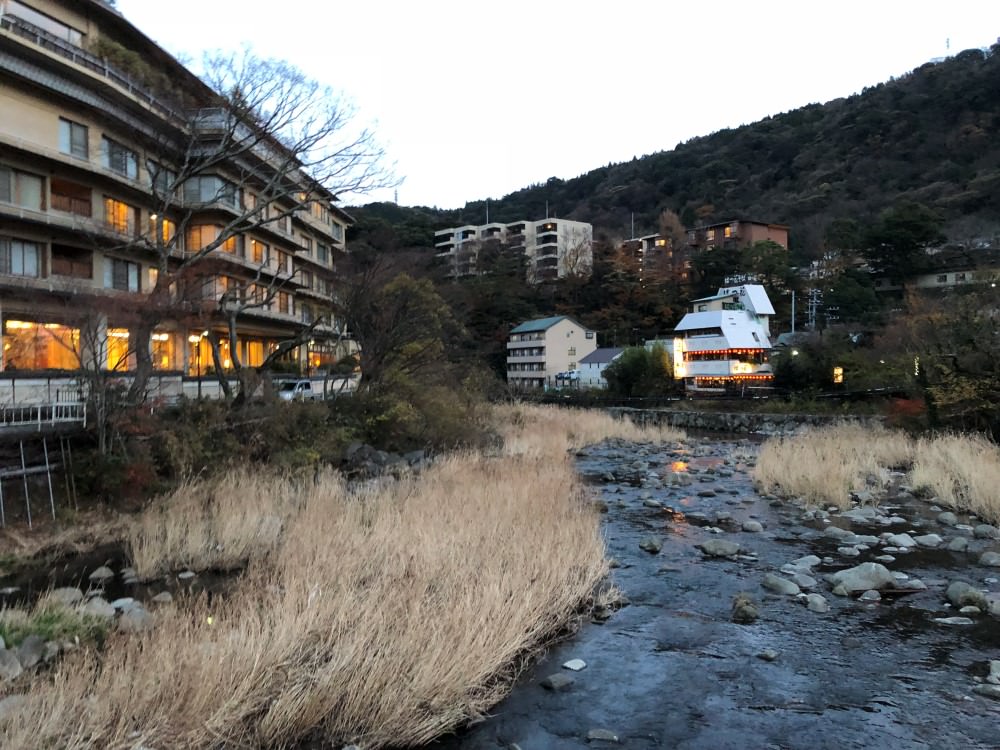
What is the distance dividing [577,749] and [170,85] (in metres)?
31.1

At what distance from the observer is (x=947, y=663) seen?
5969 mm

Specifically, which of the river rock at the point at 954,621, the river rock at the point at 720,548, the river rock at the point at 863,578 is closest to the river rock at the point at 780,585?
the river rock at the point at 863,578

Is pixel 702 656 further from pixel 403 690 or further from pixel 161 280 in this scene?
pixel 161 280

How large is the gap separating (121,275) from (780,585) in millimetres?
28759

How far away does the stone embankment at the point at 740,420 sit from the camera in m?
30.6

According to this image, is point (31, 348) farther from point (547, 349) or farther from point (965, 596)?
point (547, 349)

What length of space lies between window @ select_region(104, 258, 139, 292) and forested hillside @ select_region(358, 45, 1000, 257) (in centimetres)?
4577

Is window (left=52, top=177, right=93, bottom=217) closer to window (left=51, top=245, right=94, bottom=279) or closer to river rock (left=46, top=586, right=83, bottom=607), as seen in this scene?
window (left=51, top=245, right=94, bottom=279)

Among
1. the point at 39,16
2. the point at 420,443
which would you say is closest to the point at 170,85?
the point at 39,16

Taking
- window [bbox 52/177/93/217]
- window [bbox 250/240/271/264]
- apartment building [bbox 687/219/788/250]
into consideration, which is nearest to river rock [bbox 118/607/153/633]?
window [bbox 52/177/93/217]

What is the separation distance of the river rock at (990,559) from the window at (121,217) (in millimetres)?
29528

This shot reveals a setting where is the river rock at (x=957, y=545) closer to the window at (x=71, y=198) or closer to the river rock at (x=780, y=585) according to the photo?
the river rock at (x=780, y=585)

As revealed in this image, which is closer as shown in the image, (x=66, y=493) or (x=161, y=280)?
(x=66, y=493)

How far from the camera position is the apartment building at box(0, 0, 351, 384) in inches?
822
